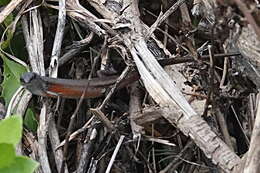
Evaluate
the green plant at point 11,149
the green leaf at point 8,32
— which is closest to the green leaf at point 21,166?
the green plant at point 11,149

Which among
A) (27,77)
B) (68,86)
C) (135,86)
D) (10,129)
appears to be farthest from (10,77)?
(10,129)

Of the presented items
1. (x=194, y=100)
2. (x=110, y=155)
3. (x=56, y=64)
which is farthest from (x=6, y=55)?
(x=194, y=100)

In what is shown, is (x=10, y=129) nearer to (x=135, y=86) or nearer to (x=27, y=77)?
(x=27, y=77)

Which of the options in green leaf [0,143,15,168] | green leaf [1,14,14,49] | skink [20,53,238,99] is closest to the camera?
green leaf [0,143,15,168]

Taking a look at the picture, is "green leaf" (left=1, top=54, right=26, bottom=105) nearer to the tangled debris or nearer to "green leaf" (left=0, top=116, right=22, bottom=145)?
the tangled debris

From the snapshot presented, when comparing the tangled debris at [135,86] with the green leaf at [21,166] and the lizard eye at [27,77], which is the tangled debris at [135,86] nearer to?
the lizard eye at [27,77]

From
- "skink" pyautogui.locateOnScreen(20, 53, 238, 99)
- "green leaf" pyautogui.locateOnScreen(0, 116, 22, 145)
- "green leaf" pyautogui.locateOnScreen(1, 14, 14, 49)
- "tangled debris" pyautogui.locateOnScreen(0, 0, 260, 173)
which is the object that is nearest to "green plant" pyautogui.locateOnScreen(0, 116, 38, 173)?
"green leaf" pyautogui.locateOnScreen(0, 116, 22, 145)
